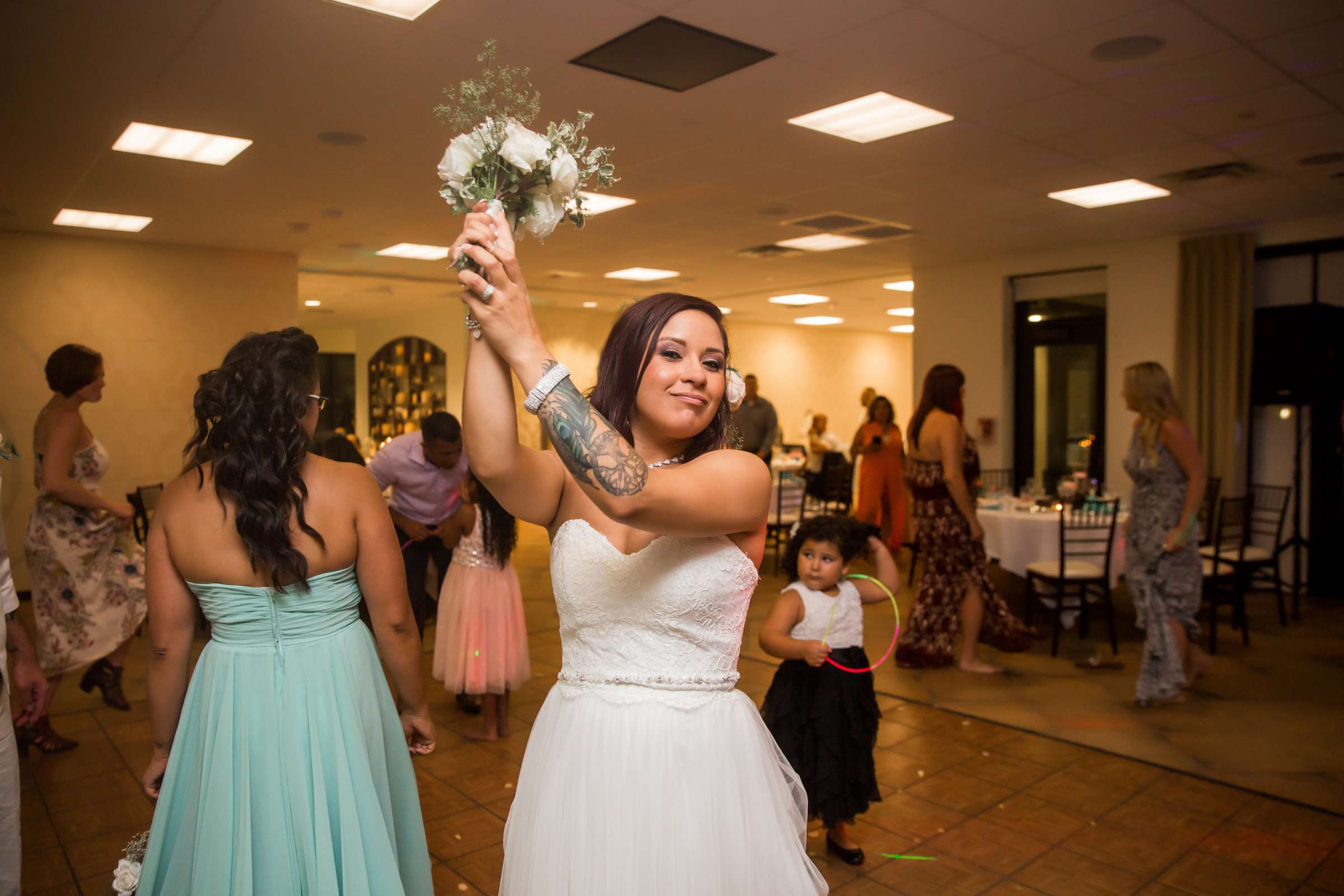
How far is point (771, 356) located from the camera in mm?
18766

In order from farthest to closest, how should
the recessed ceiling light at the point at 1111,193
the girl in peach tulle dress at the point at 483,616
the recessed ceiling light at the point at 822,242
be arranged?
the recessed ceiling light at the point at 822,242
the recessed ceiling light at the point at 1111,193
the girl in peach tulle dress at the point at 483,616

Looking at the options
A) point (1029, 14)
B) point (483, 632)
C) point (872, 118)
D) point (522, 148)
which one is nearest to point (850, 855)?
point (483, 632)

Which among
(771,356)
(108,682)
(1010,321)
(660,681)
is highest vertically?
(771,356)

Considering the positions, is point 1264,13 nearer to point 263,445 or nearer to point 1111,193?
point 1111,193

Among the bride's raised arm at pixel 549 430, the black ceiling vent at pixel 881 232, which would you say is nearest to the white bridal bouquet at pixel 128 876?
the bride's raised arm at pixel 549 430

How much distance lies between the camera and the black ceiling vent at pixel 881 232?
882cm

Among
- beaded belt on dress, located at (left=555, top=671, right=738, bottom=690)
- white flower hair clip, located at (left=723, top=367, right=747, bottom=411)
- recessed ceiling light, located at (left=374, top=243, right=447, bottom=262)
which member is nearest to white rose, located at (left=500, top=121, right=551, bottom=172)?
white flower hair clip, located at (left=723, top=367, right=747, bottom=411)

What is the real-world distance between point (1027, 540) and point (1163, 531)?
1.61m

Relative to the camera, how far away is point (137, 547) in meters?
5.13

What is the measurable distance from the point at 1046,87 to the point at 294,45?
380 cm

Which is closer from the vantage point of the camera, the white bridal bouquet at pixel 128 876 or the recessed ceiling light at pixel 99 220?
A: the white bridal bouquet at pixel 128 876

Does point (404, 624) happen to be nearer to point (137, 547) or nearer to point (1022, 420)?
point (137, 547)

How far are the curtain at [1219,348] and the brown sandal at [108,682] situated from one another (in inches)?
347

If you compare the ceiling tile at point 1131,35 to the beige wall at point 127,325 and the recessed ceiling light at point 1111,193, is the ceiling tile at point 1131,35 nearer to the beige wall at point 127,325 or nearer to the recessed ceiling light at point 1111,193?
the recessed ceiling light at point 1111,193
